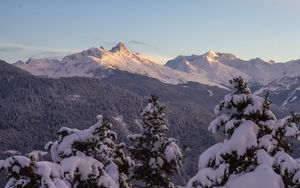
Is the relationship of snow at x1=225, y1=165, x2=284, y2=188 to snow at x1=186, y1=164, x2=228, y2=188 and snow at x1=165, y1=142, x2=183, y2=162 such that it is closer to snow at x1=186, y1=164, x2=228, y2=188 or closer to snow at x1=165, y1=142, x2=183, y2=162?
snow at x1=186, y1=164, x2=228, y2=188

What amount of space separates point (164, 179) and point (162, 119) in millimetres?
2830

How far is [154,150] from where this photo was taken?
26.4 meters

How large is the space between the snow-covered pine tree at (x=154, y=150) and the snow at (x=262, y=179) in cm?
1352

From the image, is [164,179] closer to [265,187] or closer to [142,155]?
[142,155]

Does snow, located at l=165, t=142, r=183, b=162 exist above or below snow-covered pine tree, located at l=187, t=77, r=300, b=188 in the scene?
below

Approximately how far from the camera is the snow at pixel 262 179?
1198 cm

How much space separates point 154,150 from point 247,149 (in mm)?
13347

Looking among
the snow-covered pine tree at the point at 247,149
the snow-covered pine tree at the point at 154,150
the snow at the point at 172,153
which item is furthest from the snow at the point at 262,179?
the snow-covered pine tree at the point at 154,150

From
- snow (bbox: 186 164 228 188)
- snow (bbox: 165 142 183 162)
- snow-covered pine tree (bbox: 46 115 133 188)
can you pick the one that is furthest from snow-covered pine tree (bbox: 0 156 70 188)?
snow (bbox: 165 142 183 162)

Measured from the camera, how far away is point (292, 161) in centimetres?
1292

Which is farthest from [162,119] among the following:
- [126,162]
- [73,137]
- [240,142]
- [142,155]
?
[240,142]

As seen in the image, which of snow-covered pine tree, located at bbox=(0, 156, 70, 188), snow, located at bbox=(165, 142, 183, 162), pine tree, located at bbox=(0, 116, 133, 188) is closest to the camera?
snow-covered pine tree, located at bbox=(0, 156, 70, 188)

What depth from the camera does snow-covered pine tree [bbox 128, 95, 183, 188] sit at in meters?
26.2

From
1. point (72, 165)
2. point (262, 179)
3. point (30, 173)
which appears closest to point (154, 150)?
point (72, 165)
